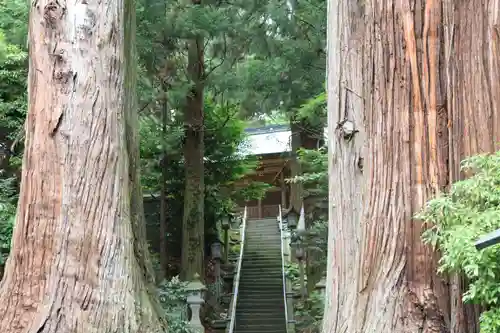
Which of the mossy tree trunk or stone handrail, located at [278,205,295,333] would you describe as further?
the mossy tree trunk

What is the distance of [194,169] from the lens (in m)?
13.1

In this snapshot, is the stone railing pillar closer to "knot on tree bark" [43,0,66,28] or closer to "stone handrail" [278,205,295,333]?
"stone handrail" [278,205,295,333]

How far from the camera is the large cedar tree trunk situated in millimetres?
3510

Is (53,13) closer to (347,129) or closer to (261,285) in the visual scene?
(347,129)

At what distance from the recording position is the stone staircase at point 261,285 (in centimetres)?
1320

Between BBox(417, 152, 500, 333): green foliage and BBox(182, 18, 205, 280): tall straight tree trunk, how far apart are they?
31.8 feet

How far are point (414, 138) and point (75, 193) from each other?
2.67 metres

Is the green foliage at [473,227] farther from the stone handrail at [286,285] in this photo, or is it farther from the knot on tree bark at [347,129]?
the stone handrail at [286,285]

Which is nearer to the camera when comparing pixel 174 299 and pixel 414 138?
pixel 414 138

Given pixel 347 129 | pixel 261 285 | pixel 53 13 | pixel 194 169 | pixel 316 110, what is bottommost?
pixel 261 285

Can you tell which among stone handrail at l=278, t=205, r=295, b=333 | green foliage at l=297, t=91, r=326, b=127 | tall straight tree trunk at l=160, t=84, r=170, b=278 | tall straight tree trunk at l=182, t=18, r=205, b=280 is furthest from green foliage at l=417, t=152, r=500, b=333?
tall straight tree trunk at l=160, t=84, r=170, b=278

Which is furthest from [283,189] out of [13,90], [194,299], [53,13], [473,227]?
[473,227]

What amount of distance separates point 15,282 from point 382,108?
3.14m

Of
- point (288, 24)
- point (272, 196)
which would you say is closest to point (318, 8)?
point (288, 24)
